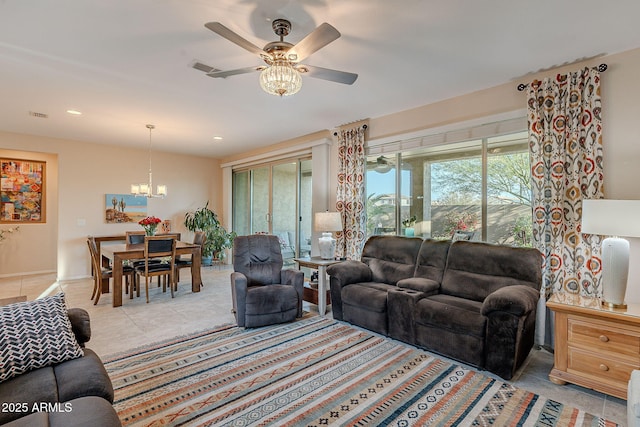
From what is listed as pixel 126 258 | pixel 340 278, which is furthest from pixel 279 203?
pixel 340 278

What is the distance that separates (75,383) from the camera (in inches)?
59.5

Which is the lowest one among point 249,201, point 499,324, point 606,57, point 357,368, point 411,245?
point 357,368

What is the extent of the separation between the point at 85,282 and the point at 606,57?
Answer: 8053mm

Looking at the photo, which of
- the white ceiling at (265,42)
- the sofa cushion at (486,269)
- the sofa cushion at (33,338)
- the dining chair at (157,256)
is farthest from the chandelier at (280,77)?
the dining chair at (157,256)

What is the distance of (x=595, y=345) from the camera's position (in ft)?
7.59

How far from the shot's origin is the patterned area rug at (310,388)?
2016 millimetres

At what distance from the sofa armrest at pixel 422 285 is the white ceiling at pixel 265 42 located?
6.97ft

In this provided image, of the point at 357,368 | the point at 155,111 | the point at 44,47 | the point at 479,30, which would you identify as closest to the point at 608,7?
the point at 479,30

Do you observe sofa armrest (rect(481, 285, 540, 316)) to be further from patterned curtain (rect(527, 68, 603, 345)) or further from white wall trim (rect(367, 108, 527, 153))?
white wall trim (rect(367, 108, 527, 153))

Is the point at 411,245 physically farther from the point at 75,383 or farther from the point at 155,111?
the point at 155,111

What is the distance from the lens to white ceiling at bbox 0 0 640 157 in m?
2.15

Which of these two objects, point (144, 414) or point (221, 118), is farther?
point (221, 118)

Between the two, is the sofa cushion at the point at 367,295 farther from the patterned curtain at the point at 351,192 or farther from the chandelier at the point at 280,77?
the chandelier at the point at 280,77

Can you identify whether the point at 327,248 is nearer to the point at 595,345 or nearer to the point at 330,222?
the point at 330,222
